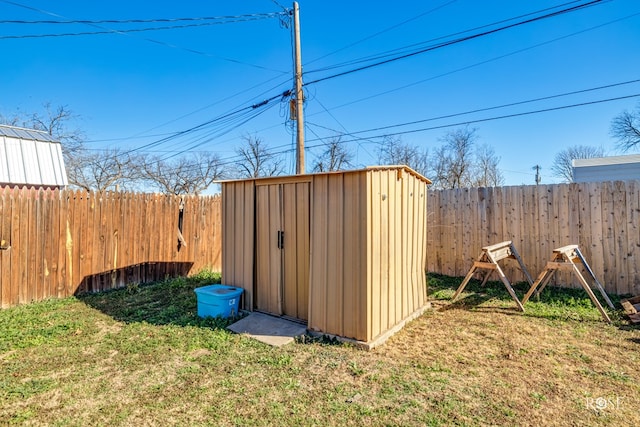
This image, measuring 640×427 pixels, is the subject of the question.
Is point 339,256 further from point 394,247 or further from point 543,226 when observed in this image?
point 543,226

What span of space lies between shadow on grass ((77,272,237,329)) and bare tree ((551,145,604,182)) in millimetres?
31059

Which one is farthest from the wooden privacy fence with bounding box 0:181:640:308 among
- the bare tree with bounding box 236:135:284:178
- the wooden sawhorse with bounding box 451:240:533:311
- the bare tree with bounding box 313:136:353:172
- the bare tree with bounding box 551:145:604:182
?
the bare tree with bounding box 551:145:604:182

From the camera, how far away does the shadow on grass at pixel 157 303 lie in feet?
14.2

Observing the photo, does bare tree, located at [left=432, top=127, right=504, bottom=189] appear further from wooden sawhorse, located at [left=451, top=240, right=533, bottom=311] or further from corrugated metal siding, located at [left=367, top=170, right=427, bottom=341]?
corrugated metal siding, located at [left=367, top=170, right=427, bottom=341]

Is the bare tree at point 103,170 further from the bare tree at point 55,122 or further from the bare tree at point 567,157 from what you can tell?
the bare tree at point 567,157

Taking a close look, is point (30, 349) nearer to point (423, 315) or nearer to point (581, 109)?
point (423, 315)

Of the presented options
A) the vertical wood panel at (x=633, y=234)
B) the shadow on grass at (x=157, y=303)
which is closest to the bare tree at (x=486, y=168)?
the vertical wood panel at (x=633, y=234)

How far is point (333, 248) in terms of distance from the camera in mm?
3703

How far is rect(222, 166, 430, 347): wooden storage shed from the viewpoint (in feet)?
11.6

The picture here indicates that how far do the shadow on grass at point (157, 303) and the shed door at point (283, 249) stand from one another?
26.0 inches

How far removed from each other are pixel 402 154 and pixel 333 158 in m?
4.34

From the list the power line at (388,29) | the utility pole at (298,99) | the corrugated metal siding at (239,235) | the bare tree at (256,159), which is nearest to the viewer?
the corrugated metal siding at (239,235)

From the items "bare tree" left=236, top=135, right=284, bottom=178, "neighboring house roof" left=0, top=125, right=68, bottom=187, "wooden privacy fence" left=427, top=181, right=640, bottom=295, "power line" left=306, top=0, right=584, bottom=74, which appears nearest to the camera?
"wooden privacy fence" left=427, top=181, right=640, bottom=295

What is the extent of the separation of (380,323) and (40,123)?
20830 millimetres
